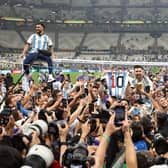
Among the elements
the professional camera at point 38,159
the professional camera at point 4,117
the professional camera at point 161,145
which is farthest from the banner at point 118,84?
the professional camera at point 38,159

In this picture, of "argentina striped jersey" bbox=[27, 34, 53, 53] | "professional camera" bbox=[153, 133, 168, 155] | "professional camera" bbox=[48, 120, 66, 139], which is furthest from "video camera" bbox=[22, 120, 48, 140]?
"argentina striped jersey" bbox=[27, 34, 53, 53]

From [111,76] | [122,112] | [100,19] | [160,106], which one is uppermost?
[100,19]

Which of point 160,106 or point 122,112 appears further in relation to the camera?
point 160,106

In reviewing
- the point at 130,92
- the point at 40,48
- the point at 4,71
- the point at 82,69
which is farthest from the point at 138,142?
the point at 4,71

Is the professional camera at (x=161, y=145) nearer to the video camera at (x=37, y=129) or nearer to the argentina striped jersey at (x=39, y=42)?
the video camera at (x=37, y=129)

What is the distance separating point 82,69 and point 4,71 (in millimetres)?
4540

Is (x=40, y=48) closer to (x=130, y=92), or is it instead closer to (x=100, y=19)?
(x=130, y=92)

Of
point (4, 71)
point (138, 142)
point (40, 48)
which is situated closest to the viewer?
point (138, 142)

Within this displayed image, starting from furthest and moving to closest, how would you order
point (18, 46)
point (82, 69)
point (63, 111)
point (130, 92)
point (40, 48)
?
1. point (18, 46)
2. point (82, 69)
3. point (40, 48)
4. point (130, 92)
5. point (63, 111)

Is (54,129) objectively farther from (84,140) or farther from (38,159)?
(38,159)

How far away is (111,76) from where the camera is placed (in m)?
7.27

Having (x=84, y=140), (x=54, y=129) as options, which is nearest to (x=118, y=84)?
(x=84, y=140)

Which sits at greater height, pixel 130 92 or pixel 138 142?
pixel 130 92

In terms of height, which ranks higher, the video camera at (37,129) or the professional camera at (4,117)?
the professional camera at (4,117)
